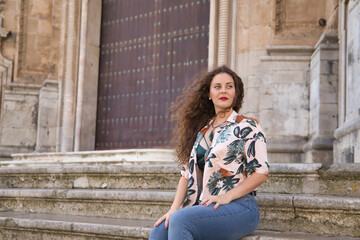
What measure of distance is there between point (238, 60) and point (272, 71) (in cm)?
60

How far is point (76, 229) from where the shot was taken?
172 inches

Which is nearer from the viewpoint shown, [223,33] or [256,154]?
[256,154]

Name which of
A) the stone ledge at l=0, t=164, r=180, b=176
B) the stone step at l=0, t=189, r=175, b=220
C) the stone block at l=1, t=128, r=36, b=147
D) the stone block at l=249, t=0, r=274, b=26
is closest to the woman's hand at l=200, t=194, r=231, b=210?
the stone step at l=0, t=189, r=175, b=220

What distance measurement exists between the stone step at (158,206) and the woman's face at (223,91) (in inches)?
30.4

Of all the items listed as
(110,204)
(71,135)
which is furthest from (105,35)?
(110,204)

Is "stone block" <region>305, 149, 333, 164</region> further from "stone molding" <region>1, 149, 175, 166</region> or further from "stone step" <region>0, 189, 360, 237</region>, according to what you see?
"stone step" <region>0, 189, 360, 237</region>

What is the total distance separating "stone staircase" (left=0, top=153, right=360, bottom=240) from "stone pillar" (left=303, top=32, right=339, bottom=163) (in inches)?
106

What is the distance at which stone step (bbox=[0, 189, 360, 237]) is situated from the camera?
11.5ft

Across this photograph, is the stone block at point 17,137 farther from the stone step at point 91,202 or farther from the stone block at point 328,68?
the stone block at point 328,68

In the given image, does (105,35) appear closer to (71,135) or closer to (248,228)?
(71,135)

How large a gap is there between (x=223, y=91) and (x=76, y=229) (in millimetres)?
1781

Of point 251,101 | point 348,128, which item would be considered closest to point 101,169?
point 348,128

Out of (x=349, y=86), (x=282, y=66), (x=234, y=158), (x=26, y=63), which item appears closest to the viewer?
(x=234, y=158)

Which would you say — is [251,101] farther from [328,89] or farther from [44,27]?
[44,27]
